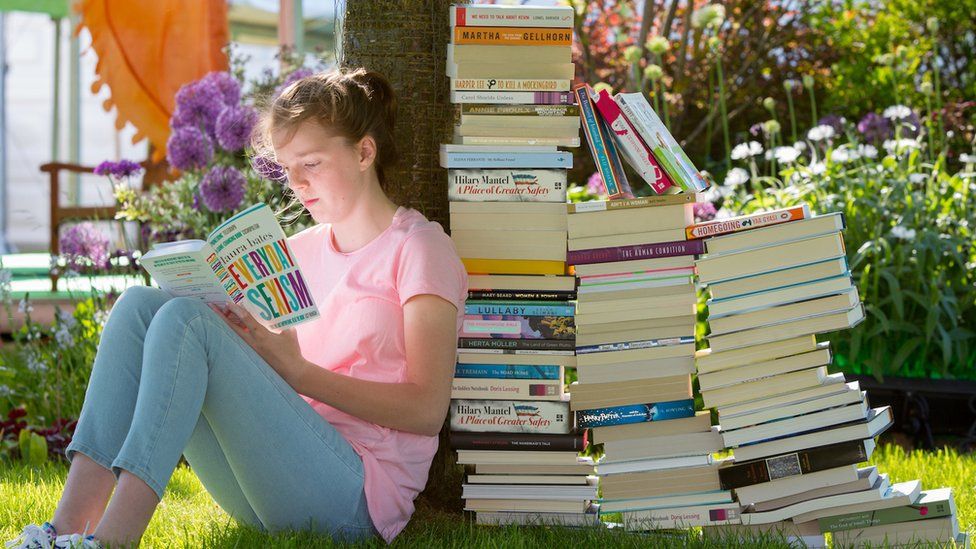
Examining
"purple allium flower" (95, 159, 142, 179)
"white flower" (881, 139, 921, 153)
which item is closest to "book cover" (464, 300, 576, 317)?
"purple allium flower" (95, 159, 142, 179)

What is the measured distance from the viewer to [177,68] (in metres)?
6.34

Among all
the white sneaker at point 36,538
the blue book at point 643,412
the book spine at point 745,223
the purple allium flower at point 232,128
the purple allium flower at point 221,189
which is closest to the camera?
the white sneaker at point 36,538

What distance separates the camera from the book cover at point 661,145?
93.1 inches

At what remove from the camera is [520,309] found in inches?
96.0

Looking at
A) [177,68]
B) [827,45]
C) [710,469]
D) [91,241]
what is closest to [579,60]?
[827,45]

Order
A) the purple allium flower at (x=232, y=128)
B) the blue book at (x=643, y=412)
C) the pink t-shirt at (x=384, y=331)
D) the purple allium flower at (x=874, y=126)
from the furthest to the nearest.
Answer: the purple allium flower at (x=874, y=126) → the purple allium flower at (x=232, y=128) → the blue book at (x=643, y=412) → the pink t-shirt at (x=384, y=331)

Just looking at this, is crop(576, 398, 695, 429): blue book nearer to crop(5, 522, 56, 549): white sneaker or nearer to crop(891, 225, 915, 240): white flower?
crop(5, 522, 56, 549): white sneaker

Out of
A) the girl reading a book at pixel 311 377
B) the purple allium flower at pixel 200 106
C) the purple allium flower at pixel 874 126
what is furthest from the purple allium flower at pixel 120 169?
the purple allium flower at pixel 874 126

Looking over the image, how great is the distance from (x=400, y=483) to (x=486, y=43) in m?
0.98

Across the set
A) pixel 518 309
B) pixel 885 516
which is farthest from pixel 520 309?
pixel 885 516

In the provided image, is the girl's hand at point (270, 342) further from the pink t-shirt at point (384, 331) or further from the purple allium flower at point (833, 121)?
the purple allium flower at point (833, 121)

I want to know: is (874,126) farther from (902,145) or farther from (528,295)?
(528,295)

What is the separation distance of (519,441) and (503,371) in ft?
0.53

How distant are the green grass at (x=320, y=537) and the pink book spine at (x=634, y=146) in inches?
30.7
